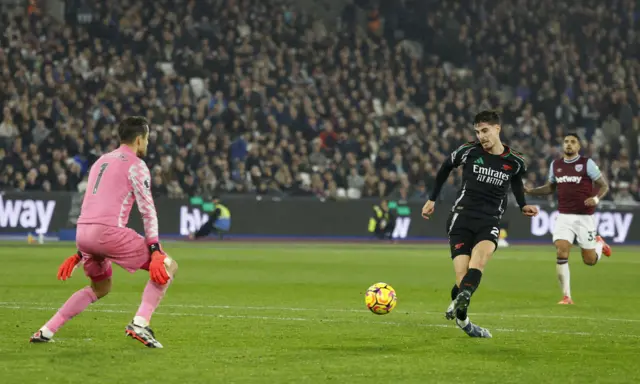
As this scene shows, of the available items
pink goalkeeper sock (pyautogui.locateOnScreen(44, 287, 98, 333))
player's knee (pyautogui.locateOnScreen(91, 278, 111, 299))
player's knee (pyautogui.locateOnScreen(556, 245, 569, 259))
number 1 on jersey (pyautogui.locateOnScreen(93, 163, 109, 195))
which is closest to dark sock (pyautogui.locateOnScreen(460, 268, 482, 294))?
player's knee (pyautogui.locateOnScreen(91, 278, 111, 299))

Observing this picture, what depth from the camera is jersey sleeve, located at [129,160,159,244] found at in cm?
972

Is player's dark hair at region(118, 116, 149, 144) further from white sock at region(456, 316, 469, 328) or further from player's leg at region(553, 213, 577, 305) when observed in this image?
player's leg at region(553, 213, 577, 305)

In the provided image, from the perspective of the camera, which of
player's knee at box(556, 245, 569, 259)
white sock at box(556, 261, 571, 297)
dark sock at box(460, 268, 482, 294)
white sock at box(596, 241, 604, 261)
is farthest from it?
white sock at box(596, 241, 604, 261)

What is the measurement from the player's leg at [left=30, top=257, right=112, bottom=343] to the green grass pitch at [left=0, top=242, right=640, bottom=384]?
204 mm

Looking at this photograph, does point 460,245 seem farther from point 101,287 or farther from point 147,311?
point 101,287

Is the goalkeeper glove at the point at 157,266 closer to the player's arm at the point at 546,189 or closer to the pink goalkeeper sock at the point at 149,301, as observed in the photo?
the pink goalkeeper sock at the point at 149,301

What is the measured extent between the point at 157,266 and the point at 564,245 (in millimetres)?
8593

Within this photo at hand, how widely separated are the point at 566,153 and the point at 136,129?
8456 mm

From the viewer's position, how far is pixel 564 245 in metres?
16.8

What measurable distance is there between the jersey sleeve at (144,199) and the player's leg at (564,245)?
8215mm

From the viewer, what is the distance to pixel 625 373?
9211 mm

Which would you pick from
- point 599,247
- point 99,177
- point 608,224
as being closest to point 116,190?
point 99,177

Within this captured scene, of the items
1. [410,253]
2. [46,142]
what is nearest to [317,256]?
[410,253]

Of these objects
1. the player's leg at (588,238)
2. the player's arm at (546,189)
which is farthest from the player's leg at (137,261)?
the player's leg at (588,238)
